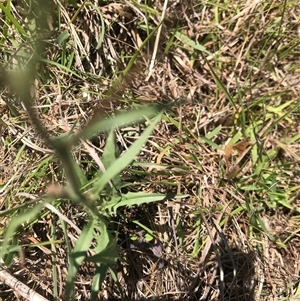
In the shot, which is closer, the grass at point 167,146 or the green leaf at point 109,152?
the green leaf at point 109,152

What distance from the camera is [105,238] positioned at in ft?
4.64

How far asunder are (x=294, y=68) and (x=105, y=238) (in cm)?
129

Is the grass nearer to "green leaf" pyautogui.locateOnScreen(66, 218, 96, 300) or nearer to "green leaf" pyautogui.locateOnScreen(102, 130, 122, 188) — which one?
"green leaf" pyautogui.locateOnScreen(102, 130, 122, 188)

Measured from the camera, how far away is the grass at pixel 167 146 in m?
1.75

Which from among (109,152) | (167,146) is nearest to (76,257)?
(109,152)

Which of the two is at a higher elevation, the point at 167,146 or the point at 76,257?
the point at 76,257

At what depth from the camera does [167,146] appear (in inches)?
76.3

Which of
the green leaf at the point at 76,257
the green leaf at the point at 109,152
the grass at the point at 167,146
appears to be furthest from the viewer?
the grass at the point at 167,146

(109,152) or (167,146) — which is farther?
(167,146)

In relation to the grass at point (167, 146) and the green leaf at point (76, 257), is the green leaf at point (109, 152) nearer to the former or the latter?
the grass at point (167, 146)

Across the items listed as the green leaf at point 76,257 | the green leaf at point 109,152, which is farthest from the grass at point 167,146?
the green leaf at point 76,257

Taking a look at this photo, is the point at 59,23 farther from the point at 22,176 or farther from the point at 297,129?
the point at 297,129

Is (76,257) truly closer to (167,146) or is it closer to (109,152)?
(109,152)

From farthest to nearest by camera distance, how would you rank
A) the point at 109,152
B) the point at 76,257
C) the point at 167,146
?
the point at 167,146, the point at 109,152, the point at 76,257
